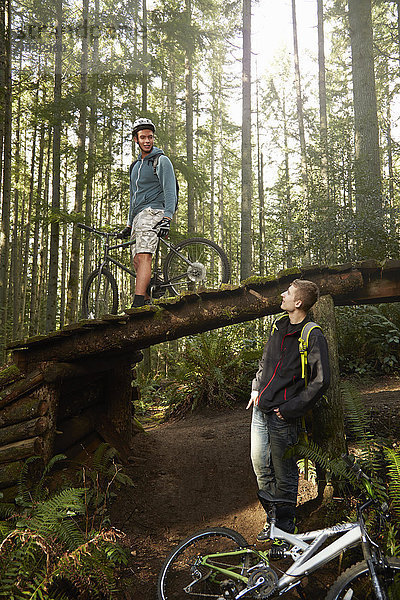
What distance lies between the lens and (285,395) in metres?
3.48

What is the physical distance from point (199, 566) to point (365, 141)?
11.3 metres

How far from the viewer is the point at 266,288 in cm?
490

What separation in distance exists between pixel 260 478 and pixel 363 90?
11801 mm

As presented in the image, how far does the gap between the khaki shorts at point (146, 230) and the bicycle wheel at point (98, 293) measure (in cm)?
147

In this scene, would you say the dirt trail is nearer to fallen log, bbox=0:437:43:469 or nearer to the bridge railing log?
the bridge railing log

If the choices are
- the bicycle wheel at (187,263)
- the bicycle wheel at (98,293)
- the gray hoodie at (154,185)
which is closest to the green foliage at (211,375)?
the bicycle wheel at (98,293)

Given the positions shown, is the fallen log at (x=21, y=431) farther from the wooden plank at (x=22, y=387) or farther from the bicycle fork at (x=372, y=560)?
the bicycle fork at (x=372, y=560)

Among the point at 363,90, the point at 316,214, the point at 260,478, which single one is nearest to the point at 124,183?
the point at 316,214

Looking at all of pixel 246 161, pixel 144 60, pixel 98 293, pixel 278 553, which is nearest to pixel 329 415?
pixel 278 553

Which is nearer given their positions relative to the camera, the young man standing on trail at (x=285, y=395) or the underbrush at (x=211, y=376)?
the young man standing on trail at (x=285, y=395)

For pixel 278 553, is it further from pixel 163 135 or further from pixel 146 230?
pixel 163 135

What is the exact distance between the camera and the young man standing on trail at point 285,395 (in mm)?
3312

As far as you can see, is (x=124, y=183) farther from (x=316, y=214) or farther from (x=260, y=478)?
(x=260, y=478)

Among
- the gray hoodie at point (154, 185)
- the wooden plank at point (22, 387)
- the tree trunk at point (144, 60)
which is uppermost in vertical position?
the tree trunk at point (144, 60)
